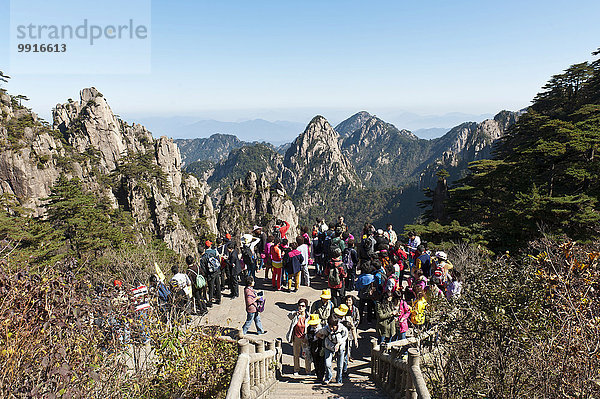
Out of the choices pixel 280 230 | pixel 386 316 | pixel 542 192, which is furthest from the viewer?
pixel 542 192

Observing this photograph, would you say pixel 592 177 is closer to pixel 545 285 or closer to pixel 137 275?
pixel 545 285

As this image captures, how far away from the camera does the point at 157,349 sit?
540 cm

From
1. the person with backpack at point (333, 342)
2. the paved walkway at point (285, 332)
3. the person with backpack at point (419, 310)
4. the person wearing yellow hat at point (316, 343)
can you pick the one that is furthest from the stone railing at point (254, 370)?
the person with backpack at point (419, 310)

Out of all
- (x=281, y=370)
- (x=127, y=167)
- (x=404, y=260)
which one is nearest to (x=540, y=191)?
(x=404, y=260)

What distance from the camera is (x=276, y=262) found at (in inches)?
420

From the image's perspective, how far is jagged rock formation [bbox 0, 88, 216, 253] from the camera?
46.4 meters

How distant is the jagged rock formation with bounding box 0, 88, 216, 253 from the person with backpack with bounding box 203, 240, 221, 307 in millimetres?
43016

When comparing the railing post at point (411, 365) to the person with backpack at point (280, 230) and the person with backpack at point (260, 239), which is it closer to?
the person with backpack at point (280, 230)

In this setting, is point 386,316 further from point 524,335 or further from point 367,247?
point 367,247

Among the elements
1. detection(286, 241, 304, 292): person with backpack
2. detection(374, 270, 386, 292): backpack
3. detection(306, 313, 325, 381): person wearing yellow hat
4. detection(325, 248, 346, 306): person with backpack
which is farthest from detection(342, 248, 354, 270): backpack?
detection(306, 313, 325, 381): person wearing yellow hat

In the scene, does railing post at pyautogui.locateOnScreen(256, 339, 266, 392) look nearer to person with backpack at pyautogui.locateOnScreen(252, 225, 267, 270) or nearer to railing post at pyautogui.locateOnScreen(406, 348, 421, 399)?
railing post at pyautogui.locateOnScreen(406, 348, 421, 399)

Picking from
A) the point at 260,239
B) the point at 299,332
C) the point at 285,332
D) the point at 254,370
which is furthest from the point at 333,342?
the point at 260,239

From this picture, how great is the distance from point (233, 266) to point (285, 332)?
235cm

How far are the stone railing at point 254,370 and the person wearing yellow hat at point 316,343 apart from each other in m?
0.73
